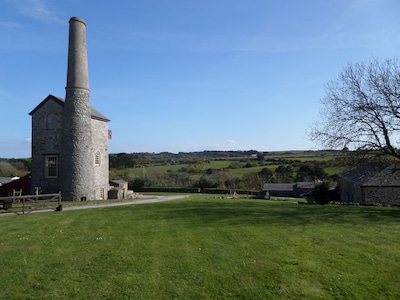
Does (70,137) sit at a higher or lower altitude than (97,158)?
higher

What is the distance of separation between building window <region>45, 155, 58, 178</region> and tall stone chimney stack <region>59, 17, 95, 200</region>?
9.12 ft

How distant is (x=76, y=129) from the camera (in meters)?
27.3

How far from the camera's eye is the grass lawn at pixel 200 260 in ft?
22.2

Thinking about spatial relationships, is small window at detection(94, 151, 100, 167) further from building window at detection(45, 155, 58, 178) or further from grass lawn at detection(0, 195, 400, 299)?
grass lawn at detection(0, 195, 400, 299)

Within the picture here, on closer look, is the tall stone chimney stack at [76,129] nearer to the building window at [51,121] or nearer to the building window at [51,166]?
the building window at [51,166]

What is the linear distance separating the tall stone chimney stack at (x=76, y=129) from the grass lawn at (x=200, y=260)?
14035 millimetres

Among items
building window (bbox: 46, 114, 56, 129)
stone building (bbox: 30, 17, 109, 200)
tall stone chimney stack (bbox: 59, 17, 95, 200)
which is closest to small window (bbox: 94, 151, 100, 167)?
stone building (bbox: 30, 17, 109, 200)

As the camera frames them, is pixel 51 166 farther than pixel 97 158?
No

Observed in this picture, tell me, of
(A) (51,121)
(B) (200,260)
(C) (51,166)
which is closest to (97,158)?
(C) (51,166)

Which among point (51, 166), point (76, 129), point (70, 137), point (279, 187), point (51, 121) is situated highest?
point (51, 121)

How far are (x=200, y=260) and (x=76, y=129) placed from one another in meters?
22.2

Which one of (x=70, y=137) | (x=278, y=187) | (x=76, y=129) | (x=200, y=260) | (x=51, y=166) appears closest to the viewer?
(x=200, y=260)

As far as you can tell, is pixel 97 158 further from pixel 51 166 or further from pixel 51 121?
pixel 51 121

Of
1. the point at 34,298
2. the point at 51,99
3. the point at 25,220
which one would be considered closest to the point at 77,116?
the point at 51,99
